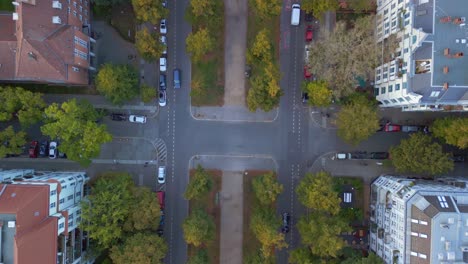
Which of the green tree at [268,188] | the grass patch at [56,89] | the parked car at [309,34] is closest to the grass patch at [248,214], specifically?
the green tree at [268,188]

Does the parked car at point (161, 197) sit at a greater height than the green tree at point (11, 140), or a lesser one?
lesser

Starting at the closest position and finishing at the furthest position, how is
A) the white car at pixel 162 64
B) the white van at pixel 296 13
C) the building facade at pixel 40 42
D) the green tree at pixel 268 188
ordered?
the building facade at pixel 40 42 < the green tree at pixel 268 188 < the white van at pixel 296 13 < the white car at pixel 162 64

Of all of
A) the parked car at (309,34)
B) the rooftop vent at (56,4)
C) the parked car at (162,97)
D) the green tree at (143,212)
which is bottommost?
the green tree at (143,212)

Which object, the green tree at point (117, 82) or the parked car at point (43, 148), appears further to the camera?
the parked car at point (43, 148)

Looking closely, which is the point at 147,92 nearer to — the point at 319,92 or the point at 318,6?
the point at 319,92

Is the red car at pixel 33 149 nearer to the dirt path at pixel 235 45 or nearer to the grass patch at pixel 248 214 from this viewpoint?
the dirt path at pixel 235 45

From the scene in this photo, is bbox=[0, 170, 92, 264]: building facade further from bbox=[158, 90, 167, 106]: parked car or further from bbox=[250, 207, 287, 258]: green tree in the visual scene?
bbox=[250, 207, 287, 258]: green tree

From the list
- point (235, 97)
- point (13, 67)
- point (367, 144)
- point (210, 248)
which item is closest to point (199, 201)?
point (210, 248)
